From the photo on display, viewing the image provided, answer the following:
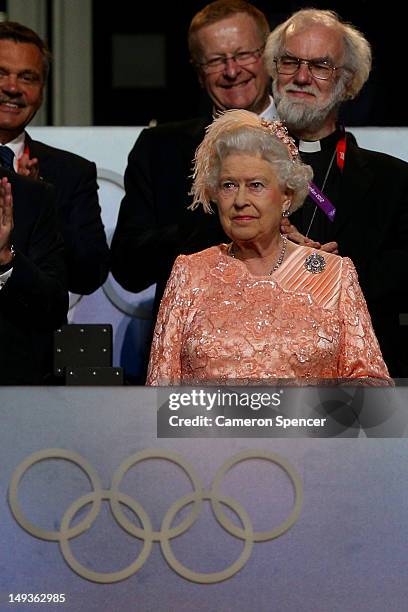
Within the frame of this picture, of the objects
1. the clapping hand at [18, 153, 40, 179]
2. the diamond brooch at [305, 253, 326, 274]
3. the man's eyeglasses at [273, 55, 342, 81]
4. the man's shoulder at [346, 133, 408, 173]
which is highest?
the man's eyeglasses at [273, 55, 342, 81]

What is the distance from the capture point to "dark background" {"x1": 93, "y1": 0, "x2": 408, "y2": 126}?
4988mm

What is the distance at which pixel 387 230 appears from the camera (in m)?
3.48

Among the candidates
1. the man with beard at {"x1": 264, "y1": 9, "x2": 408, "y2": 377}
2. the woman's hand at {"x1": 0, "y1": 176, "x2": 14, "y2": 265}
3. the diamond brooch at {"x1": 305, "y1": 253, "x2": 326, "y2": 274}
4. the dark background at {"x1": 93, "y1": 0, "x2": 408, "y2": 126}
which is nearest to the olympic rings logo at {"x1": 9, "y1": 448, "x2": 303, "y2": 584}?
the diamond brooch at {"x1": 305, "y1": 253, "x2": 326, "y2": 274}

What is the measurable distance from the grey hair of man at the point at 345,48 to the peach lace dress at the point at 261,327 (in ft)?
2.32

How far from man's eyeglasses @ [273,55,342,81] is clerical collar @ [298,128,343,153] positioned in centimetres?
16

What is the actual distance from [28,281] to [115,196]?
105cm

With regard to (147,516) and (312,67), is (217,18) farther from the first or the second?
(147,516)

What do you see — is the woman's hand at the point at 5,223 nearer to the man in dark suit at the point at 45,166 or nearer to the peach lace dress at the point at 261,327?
the peach lace dress at the point at 261,327

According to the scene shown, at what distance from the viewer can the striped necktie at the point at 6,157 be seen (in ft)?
12.1

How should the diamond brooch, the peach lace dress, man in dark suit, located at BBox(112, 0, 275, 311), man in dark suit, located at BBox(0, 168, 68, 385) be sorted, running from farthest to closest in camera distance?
man in dark suit, located at BBox(112, 0, 275, 311), man in dark suit, located at BBox(0, 168, 68, 385), the diamond brooch, the peach lace dress

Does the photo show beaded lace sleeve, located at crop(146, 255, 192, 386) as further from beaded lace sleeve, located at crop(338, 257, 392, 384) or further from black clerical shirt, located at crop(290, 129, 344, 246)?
black clerical shirt, located at crop(290, 129, 344, 246)

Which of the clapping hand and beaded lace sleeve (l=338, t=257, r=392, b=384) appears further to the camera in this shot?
the clapping hand

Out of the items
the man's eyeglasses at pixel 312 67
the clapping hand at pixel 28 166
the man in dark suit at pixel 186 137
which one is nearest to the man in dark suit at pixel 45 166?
the clapping hand at pixel 28 166

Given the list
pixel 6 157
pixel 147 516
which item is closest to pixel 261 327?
pixel 147 516
